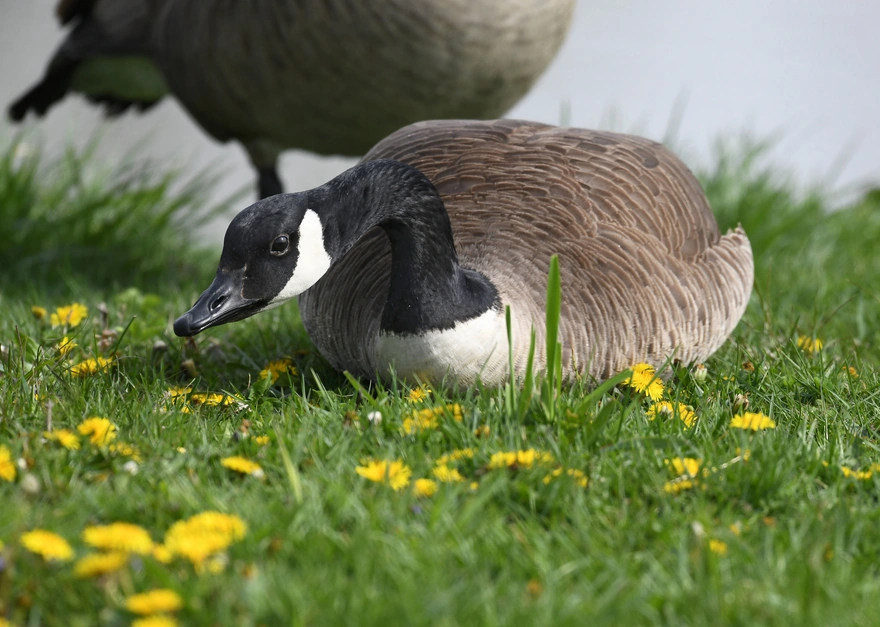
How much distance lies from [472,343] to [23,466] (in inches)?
43.0

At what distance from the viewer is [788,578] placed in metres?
1.78

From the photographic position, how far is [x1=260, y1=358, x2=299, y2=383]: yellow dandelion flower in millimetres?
2989

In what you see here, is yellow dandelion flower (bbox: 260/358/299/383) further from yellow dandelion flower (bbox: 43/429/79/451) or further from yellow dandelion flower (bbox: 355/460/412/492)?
yellow dandelion flower (bbox: 355/460/412/492)

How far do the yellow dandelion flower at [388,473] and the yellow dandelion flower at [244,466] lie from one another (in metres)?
0.22

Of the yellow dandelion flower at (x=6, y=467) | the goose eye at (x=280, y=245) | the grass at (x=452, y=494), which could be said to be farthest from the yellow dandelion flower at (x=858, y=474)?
the yellow dandelion flower at (x=6, y=467)

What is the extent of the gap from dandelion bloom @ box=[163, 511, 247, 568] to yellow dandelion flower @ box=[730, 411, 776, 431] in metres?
1.23

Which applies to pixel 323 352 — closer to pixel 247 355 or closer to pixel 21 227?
pixel 247 355

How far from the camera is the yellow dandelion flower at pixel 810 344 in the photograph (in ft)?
10.5

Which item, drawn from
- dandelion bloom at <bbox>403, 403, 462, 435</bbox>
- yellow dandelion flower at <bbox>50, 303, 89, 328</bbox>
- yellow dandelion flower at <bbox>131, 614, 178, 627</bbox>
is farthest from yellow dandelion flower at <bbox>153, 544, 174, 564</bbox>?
yellow dandelion flower at <bbox>50, 303, 89, 328</bbox>

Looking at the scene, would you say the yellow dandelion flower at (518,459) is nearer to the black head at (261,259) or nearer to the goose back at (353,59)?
the black head at (261,259)

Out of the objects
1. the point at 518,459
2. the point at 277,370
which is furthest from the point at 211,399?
the point at 518,459

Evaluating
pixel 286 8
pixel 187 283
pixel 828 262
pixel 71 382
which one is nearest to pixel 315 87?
pixel 286 8

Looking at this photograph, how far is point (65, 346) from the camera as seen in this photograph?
9.59 feet

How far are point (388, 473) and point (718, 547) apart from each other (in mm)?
654
